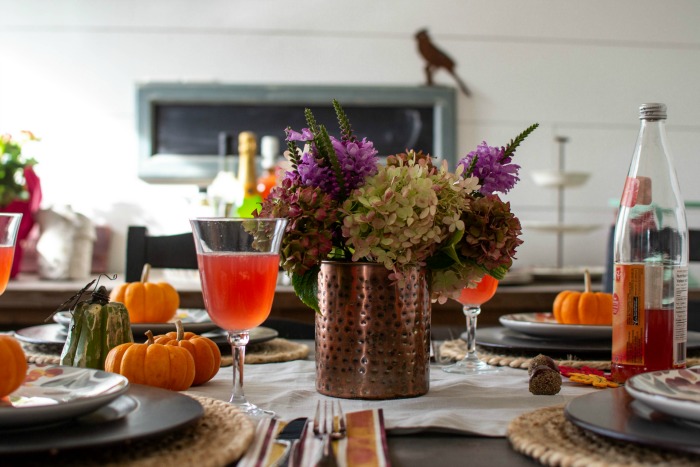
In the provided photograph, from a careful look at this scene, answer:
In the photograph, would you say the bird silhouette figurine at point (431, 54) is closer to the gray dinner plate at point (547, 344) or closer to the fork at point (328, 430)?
the gray dinner plate at point (547, 344)

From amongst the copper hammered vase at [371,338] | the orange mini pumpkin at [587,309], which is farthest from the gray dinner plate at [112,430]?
the orange mini pumpkin at [587,309]

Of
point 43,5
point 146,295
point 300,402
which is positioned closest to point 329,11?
point 43,5

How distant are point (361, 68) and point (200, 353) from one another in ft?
6.51

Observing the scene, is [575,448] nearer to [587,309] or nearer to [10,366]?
[10,366]

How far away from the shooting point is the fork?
59 centimetres

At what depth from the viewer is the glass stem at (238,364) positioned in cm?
81

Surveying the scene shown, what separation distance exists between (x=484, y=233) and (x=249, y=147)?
173cm

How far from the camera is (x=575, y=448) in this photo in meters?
0.60

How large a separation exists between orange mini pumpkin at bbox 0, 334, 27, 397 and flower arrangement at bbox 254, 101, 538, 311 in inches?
11.8

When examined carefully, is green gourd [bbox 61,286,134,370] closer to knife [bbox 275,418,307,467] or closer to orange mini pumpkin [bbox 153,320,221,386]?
orange mini pumpkin [bbox 153,320,221,386]

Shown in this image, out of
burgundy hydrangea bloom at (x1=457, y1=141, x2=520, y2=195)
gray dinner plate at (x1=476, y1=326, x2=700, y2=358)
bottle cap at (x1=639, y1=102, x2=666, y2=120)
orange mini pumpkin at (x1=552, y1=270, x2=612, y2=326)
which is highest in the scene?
bottle cap at (x1=639, y1=102, x2=666, y2=120)

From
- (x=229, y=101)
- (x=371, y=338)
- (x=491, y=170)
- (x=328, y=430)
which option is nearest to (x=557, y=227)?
(x=229, y=101)

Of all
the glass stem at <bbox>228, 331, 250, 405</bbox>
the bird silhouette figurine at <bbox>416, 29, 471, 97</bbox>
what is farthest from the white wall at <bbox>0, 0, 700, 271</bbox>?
the glass stem at <bbox>228, 331, 250, 405</bbox>

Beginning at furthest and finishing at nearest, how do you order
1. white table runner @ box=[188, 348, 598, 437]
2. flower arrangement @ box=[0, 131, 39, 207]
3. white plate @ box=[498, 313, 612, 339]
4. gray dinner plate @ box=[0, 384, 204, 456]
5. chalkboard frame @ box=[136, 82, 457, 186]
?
chalkboard frame @ box=[136, 82, 457, 186]
flower arrangement @ box=[0, 131, 39, 207]
white plate @ box=[498, 313, 612, 339]
white table runner @ box=[188, 348, 598, 437]
gray dinner plate @ box=[0, 384, 204, 456]
